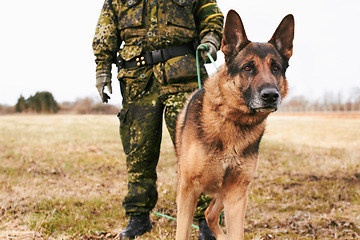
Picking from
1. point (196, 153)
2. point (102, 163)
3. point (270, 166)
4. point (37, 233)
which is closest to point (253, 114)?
point (196, 153)

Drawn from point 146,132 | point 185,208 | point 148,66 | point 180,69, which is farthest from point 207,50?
point 185,208

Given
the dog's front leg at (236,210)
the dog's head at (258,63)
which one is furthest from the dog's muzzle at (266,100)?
the dog's front leg at (236,210)

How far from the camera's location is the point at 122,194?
574cm

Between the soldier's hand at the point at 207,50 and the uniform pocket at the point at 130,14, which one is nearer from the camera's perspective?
the soldier's hand at the point at 207,50

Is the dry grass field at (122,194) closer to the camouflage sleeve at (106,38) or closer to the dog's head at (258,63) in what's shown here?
the dog's head at (258,63)

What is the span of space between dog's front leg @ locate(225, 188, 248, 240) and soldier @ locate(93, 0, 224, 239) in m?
0.84

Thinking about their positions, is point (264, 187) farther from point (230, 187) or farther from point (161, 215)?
point (230, 187)

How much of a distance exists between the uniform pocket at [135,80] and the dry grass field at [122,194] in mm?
1579

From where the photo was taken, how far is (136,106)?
3791 mm

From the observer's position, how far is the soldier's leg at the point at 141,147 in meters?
3.75

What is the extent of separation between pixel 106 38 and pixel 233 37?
1868 millimetres

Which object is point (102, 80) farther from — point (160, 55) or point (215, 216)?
point (215, 216)

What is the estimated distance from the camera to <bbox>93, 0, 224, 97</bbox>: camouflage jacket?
359 centimetres

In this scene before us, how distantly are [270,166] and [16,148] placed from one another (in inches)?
333
